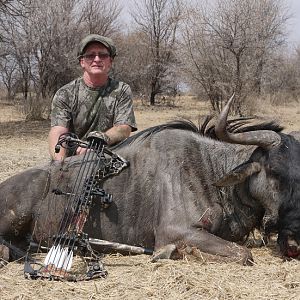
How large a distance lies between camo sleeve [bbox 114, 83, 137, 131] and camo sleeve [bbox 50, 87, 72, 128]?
56 cm

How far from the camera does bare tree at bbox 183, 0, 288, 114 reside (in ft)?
79.8

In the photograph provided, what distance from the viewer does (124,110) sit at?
603cm

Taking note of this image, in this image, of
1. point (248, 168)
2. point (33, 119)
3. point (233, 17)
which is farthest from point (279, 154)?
point (233, 17)

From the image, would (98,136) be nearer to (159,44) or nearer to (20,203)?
(20,203)

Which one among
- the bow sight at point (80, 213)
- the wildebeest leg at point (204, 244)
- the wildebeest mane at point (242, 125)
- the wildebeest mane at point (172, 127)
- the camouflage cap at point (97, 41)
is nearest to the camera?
the bow sight at point (80, 213)

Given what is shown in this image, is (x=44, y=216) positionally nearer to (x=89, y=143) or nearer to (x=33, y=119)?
(x=89, y=143)

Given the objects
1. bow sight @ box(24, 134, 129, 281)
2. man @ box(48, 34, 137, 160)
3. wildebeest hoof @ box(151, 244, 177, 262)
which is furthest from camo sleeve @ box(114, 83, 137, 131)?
wildebeest hoof @ box(151, 244, 177, 262)

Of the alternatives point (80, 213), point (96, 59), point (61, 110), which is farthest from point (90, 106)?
A: point (80, 213)

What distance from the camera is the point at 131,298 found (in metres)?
3.66

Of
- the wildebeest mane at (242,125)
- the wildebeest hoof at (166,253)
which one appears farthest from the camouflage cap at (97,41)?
the wildebeest hoof at (166,253)

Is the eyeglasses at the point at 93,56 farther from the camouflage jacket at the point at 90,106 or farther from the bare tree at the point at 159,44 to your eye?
the bare tree at the point at 159,44

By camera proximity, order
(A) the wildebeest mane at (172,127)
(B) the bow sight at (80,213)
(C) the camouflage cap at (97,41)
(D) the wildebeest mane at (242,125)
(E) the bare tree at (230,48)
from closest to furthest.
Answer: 1. (B) the bow sight at (80,213)
2. (D) the wildebeest mane at (242,125)
3. (A) the wildebeest mane at (172,127)
4. (C) the camouflage cap at (97,41)
5. (E) the bare tree at (230,48)

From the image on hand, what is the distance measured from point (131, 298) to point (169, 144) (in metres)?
1.80

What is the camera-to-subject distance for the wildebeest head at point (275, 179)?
15.1ft
